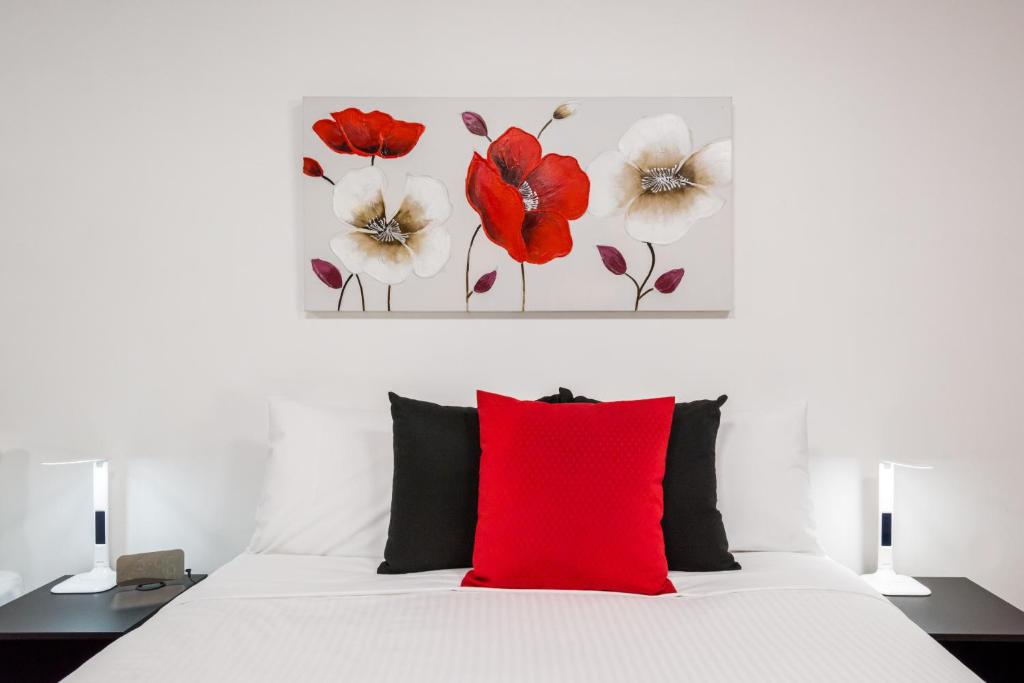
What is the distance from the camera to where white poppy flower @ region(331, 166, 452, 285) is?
7.29ft

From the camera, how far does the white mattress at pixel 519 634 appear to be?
1.18m

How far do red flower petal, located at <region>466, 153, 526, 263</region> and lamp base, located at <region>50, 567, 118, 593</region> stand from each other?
152cm

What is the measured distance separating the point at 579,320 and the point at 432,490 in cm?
79

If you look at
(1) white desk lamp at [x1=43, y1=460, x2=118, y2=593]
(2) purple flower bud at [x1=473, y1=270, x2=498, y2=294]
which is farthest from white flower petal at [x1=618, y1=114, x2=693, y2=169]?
(1) white desk lamp at [x1=43, y1=460, x2=118, y2=593]

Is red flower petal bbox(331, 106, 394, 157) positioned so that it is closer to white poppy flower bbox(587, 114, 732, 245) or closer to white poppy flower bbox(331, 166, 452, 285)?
white poppy flower bbox(331, 166, 452, 285)

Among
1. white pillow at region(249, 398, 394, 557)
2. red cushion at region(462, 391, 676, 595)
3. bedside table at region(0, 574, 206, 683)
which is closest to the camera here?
red cushion at region(462, 391, 676, 595)

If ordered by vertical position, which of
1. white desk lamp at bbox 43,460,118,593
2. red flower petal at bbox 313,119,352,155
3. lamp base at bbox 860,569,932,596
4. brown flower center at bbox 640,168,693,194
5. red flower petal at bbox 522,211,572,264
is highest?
red flower petal at bbox 313,119,352,155

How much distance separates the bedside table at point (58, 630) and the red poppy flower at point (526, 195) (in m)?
1.46

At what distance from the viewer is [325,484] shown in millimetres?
1958

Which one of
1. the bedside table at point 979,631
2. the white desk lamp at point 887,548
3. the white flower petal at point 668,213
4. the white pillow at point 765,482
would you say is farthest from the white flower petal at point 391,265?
the bedside table at point 979,631

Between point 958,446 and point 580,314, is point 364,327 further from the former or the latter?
point 958,446

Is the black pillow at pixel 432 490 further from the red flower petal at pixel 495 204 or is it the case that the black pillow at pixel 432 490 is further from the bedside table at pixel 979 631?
the bedside table at pixel 979 631

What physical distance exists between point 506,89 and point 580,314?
768mm

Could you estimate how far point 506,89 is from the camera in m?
2.26
